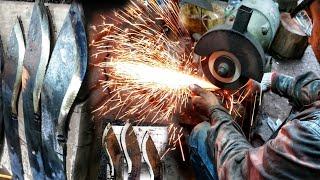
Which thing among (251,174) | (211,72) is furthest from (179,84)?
(251,174)

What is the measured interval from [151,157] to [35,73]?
1252 millimetres

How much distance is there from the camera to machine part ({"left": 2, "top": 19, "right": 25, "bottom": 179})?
344cm

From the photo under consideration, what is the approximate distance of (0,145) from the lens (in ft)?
12.7

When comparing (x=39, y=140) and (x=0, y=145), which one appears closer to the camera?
(x=39, y=140)

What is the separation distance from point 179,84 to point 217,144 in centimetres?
83

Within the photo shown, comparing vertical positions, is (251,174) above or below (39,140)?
above

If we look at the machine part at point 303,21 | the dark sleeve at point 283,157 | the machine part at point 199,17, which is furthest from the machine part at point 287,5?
the dark sleeve at point 283,157

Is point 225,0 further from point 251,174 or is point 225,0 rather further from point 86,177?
point 251,174

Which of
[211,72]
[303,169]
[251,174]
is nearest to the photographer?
[303,169]

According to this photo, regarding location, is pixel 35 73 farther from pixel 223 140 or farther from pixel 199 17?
pixel 223 140

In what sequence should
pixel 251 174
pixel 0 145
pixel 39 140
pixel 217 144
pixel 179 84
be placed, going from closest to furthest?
pixel 251 174
pixel 217 144
pixel 179 84
pixel 39 140
pixel 0 145

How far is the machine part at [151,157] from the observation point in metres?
3.21

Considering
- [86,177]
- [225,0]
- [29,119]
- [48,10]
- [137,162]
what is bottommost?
[86,177]

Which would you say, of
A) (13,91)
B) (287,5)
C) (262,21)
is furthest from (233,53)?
(287,5)
